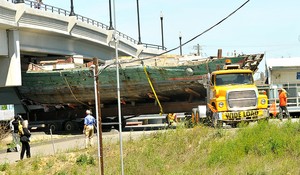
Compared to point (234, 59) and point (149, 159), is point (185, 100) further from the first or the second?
point (149, 159)

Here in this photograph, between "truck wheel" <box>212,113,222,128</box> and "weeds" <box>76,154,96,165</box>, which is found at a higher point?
"truck wheel" <box>212,113,222,128</box>

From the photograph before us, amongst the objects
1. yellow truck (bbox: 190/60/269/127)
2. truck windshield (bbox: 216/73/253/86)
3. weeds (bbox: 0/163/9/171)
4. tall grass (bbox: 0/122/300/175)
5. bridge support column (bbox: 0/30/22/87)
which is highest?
bridge support column (bbox: 0/30/22/87)

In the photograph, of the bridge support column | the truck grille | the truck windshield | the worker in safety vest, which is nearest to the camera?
the truck grille

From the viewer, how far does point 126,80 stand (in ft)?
108

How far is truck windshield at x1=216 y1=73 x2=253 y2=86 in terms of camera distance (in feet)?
77.7

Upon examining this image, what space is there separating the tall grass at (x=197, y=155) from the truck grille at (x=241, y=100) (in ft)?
9.72

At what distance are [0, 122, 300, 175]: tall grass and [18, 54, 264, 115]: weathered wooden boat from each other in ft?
32.0

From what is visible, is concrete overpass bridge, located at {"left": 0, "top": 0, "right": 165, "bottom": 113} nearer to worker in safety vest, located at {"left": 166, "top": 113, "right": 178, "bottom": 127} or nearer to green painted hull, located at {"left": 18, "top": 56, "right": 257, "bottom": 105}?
green painted hull, located at {"left": 18, "top": 56, "right": 257, "bottom": 105}

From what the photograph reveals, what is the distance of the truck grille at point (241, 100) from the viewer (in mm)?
22594

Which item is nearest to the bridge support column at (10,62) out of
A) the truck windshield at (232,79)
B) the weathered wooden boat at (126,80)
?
the weathered wooden boat at (126,80)

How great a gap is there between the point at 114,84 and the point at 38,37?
6.83 m

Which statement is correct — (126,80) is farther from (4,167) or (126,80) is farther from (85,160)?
(4,167)

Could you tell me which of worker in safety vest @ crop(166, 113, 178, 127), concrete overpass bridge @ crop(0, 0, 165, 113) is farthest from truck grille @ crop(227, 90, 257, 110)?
worker in safety vest @ crop(166, 113, 178, 127)

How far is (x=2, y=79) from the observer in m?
32.7
